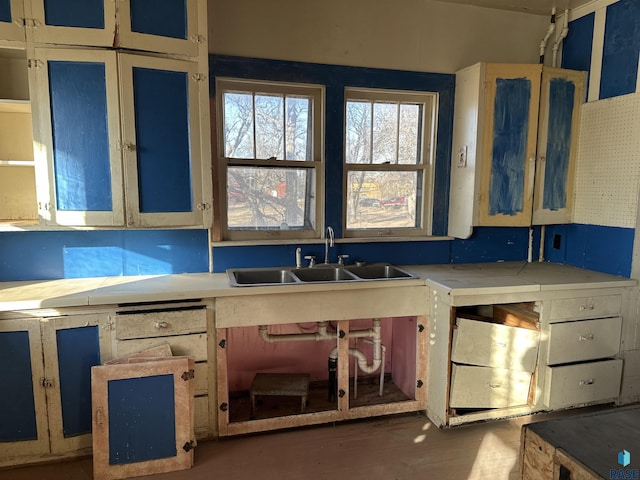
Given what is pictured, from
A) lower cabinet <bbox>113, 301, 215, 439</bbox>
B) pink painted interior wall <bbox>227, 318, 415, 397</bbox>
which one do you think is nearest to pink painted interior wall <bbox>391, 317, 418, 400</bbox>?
pink painted interior wall <bbox>227, 318, 415, 397</bbox>

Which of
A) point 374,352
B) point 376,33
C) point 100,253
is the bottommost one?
point 374,352

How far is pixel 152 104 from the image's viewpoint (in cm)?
227

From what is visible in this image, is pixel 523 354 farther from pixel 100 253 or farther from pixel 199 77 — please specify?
pixel 100 253

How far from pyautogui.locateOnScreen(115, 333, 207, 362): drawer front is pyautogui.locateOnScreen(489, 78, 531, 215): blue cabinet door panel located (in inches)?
80.4

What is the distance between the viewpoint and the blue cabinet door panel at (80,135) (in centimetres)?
216

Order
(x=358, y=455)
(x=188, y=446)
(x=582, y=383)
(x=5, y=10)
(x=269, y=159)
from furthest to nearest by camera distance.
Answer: (x=269, y=159) → (x=582, y=383) → (x=358, y=455) → (x=188, y=446) → (x=5, y=10)

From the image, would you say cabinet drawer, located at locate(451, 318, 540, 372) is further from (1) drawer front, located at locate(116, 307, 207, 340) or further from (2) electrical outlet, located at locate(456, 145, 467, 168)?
(1) drawer front, located at locate(116, 307, 207, 340)

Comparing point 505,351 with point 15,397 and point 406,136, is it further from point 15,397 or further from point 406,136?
point 15,397

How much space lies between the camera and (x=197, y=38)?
2.29 metres

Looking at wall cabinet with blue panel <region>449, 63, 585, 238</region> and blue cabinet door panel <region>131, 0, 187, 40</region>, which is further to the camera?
wall cabinet with blue panel <region>449, 63, 585, 238</region>

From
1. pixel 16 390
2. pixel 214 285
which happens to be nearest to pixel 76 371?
pixel 16 390

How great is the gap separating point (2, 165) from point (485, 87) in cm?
293

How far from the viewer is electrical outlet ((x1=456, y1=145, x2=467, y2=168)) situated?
2.94 meters

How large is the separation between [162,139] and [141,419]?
1446 mm
